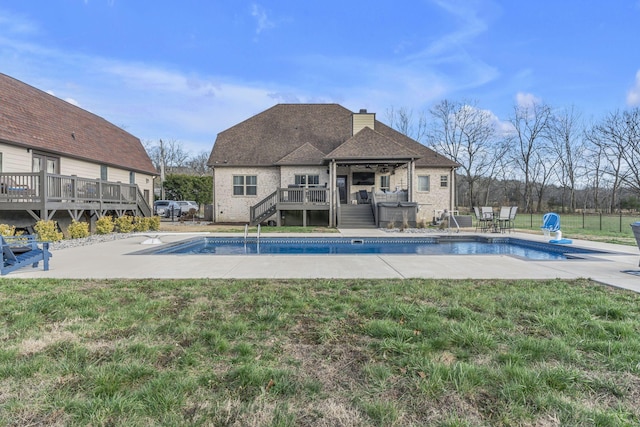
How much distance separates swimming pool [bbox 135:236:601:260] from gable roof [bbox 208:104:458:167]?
8079mm

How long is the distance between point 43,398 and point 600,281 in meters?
7.47

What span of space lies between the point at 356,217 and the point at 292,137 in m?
8.09

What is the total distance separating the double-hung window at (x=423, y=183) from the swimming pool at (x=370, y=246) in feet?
29.4

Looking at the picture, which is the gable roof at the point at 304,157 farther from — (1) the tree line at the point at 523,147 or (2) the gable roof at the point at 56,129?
(1) the tree line at the point at 523,147

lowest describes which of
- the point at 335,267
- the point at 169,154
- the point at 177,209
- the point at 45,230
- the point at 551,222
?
the point at 335,267

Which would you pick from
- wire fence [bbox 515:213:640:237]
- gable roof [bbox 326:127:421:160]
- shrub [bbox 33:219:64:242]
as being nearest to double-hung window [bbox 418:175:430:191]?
gable roof [bbox 326:127:421:160]

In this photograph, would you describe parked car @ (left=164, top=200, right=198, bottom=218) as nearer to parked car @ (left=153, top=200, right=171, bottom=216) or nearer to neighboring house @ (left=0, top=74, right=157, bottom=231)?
parked car @ (left=153, top=200, right=171, bottom=216)

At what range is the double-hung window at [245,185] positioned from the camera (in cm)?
2219

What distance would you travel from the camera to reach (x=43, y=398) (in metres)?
2.22

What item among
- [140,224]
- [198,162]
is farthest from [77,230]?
[198,162]

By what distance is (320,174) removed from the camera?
21359 mm

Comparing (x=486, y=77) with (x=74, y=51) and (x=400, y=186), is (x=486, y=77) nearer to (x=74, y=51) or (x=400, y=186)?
(x=400, y=186)

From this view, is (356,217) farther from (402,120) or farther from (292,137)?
(402,120)

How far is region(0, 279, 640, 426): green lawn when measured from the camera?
211cm
